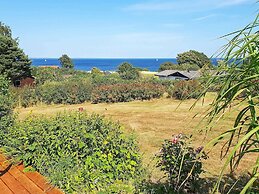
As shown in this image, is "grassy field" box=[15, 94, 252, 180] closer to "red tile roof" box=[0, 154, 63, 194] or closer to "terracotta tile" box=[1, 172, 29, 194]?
"red tile roof" box=[0, 154, 63, 194]

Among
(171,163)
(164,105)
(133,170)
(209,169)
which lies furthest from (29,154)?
(164,105)

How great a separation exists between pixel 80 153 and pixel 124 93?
10.6 metres

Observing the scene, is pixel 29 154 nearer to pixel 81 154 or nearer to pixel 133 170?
pixel 81 154

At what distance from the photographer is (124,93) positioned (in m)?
14.1

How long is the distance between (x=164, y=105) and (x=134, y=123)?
3.82 metres

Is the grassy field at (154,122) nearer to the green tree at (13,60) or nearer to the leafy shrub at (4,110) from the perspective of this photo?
the leafy shrub at (4,110)

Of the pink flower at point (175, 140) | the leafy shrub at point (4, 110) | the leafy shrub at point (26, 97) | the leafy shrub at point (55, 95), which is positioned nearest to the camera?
the pink flower at point (175, 140)

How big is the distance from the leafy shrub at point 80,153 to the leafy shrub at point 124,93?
9.98 m

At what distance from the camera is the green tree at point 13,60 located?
21144 millimetres

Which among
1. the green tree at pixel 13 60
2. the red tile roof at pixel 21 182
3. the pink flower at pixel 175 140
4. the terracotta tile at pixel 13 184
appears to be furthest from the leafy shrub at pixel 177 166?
the green tree at pixel 13 60

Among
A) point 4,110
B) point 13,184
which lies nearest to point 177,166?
point 13,184

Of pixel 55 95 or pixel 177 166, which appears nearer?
pixel 177 166

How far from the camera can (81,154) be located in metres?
3.55

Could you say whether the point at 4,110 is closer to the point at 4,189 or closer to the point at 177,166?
the point at 4,189
